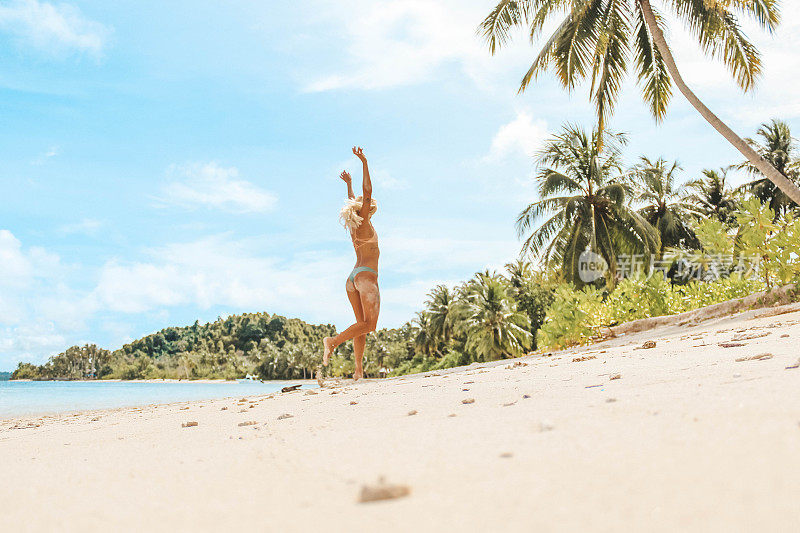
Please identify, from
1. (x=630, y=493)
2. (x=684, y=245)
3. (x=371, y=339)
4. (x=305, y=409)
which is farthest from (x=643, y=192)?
(x=371, y=339)

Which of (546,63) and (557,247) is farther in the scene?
(557,247)

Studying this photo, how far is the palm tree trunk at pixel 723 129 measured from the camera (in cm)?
975

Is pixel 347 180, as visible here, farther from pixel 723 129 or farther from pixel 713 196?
pixel 713 196

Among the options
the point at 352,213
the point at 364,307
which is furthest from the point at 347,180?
the point at 364,307

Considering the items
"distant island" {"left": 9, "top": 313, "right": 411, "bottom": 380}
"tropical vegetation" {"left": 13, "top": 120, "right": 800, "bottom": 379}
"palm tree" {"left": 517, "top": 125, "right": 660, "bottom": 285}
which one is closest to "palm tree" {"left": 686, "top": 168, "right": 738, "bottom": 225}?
→ "tropical vegetation" {"left": 13, "top": 120, "right": 800, "bottom": 379}

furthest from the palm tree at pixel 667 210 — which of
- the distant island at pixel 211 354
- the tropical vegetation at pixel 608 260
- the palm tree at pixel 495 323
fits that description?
the distant island at pixel 211 354

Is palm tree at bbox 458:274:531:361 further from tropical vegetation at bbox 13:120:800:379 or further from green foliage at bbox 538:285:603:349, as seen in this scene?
green foliage at bbox 538:285:603:349

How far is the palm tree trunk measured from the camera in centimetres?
975

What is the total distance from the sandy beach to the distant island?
68272mm

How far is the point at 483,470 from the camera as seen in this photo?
1170mm

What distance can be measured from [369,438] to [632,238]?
18.1 meters

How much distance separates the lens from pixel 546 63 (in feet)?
41.7

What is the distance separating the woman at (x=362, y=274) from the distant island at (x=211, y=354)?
63113 millimetres

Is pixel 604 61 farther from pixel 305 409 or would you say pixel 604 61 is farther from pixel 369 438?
pixel 369 438
